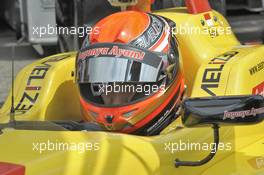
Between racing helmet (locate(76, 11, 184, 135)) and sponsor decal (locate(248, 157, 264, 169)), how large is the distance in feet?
1.36

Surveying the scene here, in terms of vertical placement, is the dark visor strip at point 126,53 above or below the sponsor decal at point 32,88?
above

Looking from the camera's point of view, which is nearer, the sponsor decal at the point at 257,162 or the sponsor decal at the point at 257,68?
A: the sponsor decal at the point at 257,162

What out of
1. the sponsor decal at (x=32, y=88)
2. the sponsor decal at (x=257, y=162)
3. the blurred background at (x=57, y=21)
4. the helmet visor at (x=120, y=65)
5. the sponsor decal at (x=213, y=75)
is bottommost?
the blurred background at (x=57, y=21)

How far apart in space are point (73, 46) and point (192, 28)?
11.5ft

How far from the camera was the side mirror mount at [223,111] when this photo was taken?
6.98ft

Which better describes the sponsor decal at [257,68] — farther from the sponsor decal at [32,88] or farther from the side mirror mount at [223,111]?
the sponsor decal at [32,88]

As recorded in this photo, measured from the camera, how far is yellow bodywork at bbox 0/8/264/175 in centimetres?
215

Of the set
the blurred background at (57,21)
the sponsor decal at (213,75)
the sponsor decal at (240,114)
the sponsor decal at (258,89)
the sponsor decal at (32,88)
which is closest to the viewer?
the sponsor decal at (240,114)

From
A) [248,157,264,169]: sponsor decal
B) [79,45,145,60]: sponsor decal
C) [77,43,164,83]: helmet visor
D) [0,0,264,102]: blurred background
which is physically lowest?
[0,0,264,102]: blurred background

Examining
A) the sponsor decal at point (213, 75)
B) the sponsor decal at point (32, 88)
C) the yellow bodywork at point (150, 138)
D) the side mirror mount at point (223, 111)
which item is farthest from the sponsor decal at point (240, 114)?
the sponsor decal at point (32, 88)

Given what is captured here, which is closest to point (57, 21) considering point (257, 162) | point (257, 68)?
point (257, 68)

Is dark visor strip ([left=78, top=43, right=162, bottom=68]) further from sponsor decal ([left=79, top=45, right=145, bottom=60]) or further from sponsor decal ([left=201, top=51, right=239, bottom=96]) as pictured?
sponsor decal ([left=201, top=51, right=239, bottom=96])

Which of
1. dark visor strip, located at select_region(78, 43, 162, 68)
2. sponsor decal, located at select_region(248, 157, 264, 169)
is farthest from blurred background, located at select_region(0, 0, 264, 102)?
sponsor decal, located at select_region(248, 157, 264, 169)

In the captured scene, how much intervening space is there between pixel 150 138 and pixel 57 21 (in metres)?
4.78
